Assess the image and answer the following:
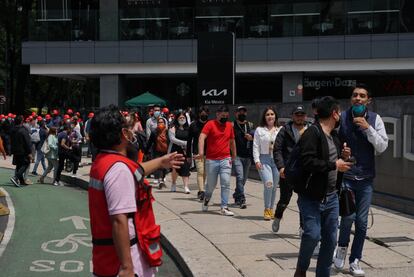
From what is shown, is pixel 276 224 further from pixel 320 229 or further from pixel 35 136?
pixel 35 136

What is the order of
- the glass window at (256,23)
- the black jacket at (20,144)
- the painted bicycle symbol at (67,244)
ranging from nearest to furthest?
the painted bicycle symbol at (67,244)
the black jacket at (20,144)
the glass window at (256,23)

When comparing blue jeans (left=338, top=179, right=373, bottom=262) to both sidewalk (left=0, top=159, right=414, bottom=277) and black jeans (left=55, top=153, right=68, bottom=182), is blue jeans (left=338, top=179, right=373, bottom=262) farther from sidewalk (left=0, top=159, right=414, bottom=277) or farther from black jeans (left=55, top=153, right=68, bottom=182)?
black jeans (left=55, top=153, right=68, bottom=182)

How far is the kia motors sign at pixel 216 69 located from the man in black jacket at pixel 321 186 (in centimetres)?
1284

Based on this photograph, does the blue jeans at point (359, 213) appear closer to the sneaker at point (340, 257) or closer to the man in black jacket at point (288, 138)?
the sneaker at point (340, 257)

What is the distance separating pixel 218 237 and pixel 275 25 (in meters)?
24.4

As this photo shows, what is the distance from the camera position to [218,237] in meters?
8.34

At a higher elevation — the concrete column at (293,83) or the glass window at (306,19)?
the glass window at (306,19)

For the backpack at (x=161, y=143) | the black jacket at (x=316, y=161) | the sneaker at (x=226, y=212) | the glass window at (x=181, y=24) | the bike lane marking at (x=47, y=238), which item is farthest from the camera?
the glass window at (x=181, y=24)

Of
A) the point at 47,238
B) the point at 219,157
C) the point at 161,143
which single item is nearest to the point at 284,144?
the point at 219,157

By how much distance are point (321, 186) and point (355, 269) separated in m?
1.38

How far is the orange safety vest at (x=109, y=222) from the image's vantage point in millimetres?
3506

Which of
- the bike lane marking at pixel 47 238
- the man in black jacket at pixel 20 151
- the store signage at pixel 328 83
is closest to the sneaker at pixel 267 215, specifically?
the bike lane marking at pixel 47 238

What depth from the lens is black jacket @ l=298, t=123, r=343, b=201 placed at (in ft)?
17.2

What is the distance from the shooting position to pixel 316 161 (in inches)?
206
